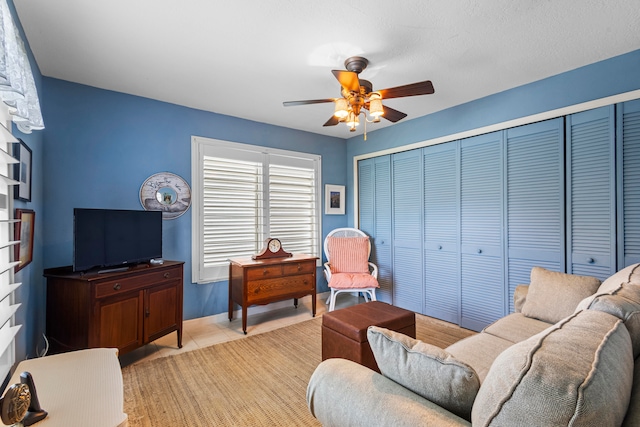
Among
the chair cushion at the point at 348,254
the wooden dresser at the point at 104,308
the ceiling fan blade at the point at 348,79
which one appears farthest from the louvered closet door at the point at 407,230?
the wooden dresser at the point at 104,308

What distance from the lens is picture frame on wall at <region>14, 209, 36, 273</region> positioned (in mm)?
1835

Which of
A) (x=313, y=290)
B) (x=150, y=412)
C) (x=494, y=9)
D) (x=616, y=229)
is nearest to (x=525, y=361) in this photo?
(x=494, y=9)

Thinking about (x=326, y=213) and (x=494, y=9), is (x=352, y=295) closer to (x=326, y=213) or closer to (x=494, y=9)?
(x=326, y=213)

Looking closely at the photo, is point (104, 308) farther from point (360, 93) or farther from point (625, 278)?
point (625, 278)

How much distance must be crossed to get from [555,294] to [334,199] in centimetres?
298

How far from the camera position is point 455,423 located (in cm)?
83

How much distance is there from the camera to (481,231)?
3150 millimetres

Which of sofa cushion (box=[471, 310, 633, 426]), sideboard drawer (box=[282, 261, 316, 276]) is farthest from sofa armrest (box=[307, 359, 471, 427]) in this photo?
sideboard drawer (box=[282, 261, 316, 276])

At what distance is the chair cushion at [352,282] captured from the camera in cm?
361

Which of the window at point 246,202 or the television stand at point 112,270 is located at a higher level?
the window at point 246,202

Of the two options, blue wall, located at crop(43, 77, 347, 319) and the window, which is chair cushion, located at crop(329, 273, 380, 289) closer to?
the window

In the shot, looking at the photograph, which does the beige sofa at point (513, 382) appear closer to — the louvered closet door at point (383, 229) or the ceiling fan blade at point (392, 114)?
the ceiling fan blade at point (392, 114)

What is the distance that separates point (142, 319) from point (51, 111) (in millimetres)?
1982

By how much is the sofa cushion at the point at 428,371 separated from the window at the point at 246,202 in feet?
9.19
